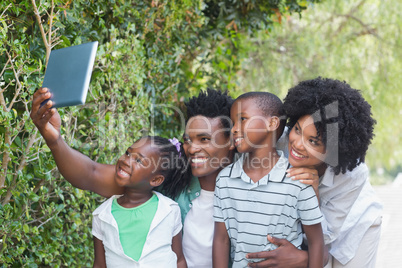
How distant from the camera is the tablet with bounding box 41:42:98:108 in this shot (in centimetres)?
167

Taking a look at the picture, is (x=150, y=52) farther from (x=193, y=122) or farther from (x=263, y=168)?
(x=263, y=168)

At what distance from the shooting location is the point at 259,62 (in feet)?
22.8

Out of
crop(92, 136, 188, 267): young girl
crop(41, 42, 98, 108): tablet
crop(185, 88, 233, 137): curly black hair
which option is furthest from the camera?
crop(185, 88, 233, 137): curly black hair

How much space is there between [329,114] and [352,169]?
12.7 inches

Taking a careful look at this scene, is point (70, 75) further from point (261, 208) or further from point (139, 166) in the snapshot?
point (261, 208)

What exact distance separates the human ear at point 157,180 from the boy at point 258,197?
0.27 metres

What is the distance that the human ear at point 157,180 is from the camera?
2234 millimetres

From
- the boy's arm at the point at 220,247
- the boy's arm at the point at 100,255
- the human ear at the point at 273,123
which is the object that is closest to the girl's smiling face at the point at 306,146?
the human ear at the point at 273,123

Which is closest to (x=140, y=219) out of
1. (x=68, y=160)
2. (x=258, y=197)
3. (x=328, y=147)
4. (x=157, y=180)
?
(x=157, y=180)

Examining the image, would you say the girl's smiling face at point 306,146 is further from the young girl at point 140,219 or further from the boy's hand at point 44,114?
Answer: the boy's hand at point 44,114

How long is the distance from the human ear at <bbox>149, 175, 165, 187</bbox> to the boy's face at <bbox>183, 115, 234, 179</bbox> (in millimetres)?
152

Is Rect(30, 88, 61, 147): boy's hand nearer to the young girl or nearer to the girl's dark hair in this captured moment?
the young girl

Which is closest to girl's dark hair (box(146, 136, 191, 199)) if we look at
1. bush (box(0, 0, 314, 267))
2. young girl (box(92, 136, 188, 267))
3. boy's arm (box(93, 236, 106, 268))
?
young girl (box(92, 136, 188, 267))

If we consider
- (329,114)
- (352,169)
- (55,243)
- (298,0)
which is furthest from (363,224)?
(298,0)
